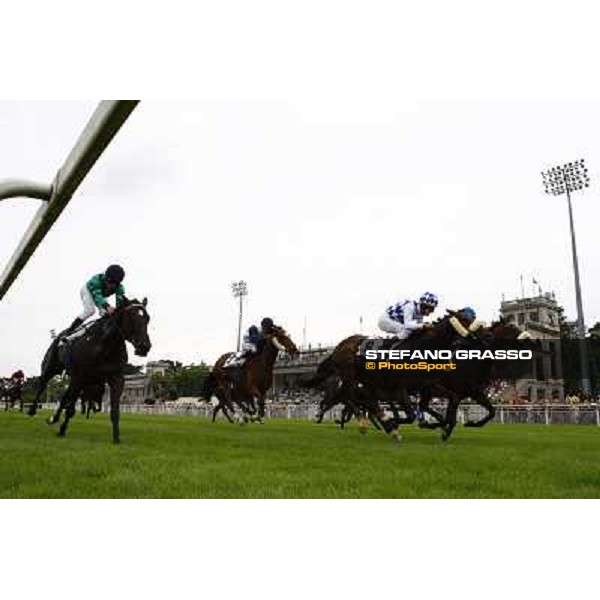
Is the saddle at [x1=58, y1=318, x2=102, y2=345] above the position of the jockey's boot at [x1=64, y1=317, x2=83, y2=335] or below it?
below

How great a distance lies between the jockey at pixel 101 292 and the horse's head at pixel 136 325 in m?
0.36

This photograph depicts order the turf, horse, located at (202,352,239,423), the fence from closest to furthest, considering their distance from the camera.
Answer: the turf < horse, located at (202,352,239,423) < the fence

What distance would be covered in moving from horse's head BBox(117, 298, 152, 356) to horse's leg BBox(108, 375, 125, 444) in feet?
2.22

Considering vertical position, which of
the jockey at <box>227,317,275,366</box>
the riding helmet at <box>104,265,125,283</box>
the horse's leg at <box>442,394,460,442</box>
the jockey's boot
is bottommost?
the horse's leg at <box>442,394,460,442</box>

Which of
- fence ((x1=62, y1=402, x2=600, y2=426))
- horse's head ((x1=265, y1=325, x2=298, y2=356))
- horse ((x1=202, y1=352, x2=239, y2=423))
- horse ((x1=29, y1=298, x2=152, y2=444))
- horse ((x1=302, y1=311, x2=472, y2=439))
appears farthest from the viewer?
fence ((x1=62, y1=402, x2=600, y2=426))

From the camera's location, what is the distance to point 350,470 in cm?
566

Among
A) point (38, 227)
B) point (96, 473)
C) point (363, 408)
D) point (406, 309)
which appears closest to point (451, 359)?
point (406, 309)

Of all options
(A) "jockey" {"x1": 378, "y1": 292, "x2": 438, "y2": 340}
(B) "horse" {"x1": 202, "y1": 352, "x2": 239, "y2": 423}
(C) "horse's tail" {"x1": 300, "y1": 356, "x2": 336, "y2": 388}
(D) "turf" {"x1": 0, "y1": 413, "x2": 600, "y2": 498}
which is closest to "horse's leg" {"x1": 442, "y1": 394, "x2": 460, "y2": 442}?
(A) "jockey" {"x1": 378, "y1": 292, "x2": 438, "y2": 340}

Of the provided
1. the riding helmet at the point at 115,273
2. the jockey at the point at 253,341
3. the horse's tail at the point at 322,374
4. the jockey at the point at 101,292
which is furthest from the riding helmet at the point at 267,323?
the riding helmet at the point at 115,273

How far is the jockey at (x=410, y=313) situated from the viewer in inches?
428

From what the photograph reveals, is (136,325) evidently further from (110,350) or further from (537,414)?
(537,414)

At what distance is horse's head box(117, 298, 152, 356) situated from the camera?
868 cm

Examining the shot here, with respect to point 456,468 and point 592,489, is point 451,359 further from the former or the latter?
point 592,489

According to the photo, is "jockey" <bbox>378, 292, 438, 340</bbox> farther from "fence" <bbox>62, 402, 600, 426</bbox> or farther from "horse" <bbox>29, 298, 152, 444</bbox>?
"fence" <bbox>62, 402, 600, 426</bbox>
